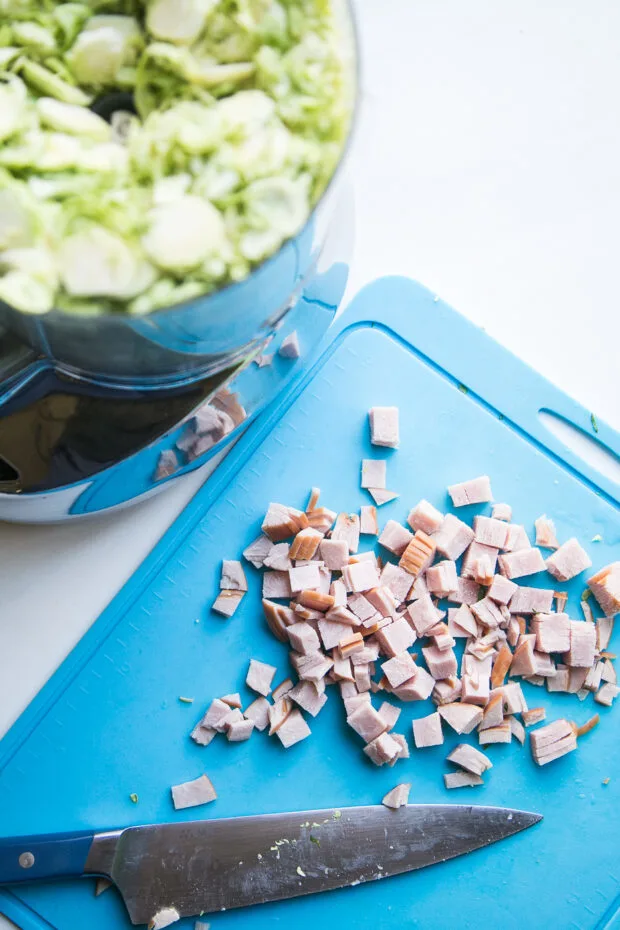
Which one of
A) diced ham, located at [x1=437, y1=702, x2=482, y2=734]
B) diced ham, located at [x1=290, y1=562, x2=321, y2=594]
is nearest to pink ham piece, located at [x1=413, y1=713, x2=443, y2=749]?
diced ham, located at [x1=437, y1=702, x2=482, y2=734]

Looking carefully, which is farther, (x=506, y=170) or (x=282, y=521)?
(x=506, y=170)

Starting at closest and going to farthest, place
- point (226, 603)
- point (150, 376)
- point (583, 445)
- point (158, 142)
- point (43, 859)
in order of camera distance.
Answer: point (158, 142) → point (150, 376) → point (43, 859) → point (226, 603) → point (583, 445)

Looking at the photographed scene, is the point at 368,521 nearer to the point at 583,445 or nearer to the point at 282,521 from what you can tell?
the point at 282,521

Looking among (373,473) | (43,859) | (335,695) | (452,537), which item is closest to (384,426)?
(373,473)

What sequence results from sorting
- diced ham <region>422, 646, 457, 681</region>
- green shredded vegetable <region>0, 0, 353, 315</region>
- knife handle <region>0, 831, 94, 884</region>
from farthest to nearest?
diced ham <region>422, 646, 457, 681</region> → knife handle <region>0, 831, 94, 884</region> → green shredded vegetable <region>0, 0, 353, 315</region>

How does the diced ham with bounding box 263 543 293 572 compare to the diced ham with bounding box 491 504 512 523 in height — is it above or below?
below

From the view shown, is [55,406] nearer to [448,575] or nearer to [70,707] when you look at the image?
[70,707]

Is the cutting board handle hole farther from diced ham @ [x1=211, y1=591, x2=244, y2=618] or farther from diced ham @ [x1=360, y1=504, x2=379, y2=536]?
diced ham @ [x1=211, y1=591, x2=244, y2=618]

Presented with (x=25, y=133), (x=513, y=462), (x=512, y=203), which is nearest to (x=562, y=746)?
(x=513, y=462)
